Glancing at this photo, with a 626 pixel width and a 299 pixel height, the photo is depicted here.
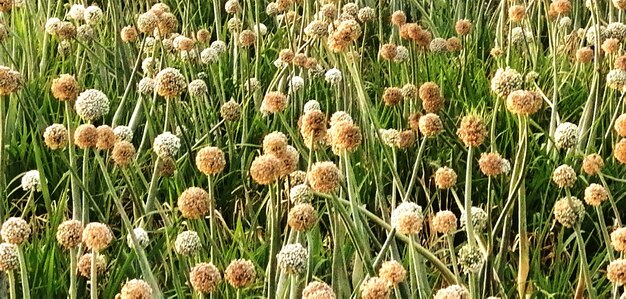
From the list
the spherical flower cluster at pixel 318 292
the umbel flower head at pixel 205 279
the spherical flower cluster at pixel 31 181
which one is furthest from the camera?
the spherical flower cluster at pixel 31 181

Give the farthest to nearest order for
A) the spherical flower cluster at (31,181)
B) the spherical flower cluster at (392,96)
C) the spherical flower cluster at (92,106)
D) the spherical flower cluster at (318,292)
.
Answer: the spherical flower cluster at (392,96), the spherical flower cluster at (31,181), the spherical flower cluster at (92,106), the spherical flower cluster at (318,292)

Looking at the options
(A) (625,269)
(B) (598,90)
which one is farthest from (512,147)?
(A) (625,269)

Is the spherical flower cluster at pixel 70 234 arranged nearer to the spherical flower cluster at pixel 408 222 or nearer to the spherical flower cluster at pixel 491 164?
the spherical flower cluster at pixel 408 222

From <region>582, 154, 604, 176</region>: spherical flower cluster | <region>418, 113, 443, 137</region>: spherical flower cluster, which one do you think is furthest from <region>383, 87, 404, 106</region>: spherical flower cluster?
<region>582, 154, 604, 176</region>: spherical flower cluster

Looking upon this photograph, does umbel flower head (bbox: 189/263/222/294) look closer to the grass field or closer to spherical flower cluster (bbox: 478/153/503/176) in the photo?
the grass field

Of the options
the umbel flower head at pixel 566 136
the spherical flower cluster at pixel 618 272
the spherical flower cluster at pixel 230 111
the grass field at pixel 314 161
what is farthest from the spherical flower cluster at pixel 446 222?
the spherical flower cluster at pixel 230 111

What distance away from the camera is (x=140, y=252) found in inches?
50.8

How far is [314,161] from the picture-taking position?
6.14ft

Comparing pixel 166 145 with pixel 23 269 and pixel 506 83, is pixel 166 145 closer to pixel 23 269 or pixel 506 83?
pixel 23 269

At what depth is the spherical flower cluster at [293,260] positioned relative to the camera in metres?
1.19

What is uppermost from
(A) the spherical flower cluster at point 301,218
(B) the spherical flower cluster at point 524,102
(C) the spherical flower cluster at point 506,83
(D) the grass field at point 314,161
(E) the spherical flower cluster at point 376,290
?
(B) the spherical flower cluster at point 524,102

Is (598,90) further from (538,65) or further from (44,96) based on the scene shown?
(44,96)

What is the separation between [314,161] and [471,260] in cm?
62

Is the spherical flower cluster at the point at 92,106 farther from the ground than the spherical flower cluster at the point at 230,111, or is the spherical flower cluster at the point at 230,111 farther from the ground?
the spherical flower cluster at the point at 92,106
